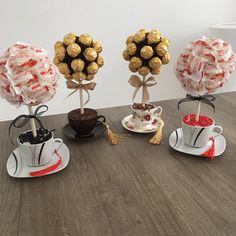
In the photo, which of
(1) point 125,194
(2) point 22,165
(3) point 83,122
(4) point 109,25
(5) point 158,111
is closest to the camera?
(1) point 125,194

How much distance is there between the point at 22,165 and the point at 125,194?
0.30 metres

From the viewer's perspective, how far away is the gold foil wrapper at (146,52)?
84 centimetres

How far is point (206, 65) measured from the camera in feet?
2.45

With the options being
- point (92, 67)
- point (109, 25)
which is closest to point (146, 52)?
point (92, 67)

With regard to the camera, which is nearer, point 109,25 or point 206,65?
point 206,65

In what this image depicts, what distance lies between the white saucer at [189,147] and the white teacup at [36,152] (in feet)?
1.18

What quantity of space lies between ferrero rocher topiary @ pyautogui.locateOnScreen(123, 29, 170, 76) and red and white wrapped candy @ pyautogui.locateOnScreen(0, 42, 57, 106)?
267 mm

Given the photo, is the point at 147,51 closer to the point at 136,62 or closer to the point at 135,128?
the point at 136,62

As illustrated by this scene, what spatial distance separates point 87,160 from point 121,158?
0.32 ft

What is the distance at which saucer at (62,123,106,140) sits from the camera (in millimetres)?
920

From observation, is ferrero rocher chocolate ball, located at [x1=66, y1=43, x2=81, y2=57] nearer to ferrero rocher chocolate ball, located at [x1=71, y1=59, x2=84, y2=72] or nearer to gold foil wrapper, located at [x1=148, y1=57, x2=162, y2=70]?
ferrero rocher chocolate ball, located at [x1=71, y1=59, x2=84, y2=72]

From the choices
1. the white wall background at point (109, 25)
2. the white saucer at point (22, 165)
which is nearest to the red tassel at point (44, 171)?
the white saucer at point (22, 165)

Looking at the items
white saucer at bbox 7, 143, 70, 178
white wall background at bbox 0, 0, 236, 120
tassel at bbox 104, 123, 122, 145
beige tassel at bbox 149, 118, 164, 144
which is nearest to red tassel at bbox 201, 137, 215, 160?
beige tassel at bbox 149, 118, 164, 144

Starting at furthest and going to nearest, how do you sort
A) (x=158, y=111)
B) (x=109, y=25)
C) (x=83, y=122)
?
(x=109, y=25) → (x=158, y=111) → (x=83, y=122)
